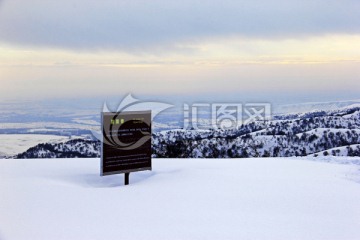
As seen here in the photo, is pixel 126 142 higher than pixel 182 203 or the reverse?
higher

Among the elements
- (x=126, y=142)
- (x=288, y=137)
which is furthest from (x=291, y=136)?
(x=126, y=142)

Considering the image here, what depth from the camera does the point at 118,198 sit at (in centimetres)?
562

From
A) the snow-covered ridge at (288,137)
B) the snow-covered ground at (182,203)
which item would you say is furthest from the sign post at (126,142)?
the snow-covered ridge at (288,137)

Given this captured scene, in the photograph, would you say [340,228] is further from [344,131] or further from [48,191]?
[344,131]

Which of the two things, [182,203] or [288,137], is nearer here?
[182,203]

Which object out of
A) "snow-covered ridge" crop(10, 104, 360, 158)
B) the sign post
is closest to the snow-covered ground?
the sign post

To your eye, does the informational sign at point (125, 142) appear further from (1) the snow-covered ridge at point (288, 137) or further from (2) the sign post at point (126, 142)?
(1) the snow-covered ridge at point (288, 137)

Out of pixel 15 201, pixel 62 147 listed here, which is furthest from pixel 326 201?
pixel 62 147

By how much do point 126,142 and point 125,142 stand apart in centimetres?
2

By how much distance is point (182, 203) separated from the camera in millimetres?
5426

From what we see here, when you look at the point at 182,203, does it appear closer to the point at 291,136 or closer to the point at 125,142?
the point at 125,142

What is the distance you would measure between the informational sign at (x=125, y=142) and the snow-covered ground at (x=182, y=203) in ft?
1.29

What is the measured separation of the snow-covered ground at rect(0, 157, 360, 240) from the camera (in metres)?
4.28

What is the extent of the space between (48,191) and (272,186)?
11.7ft
